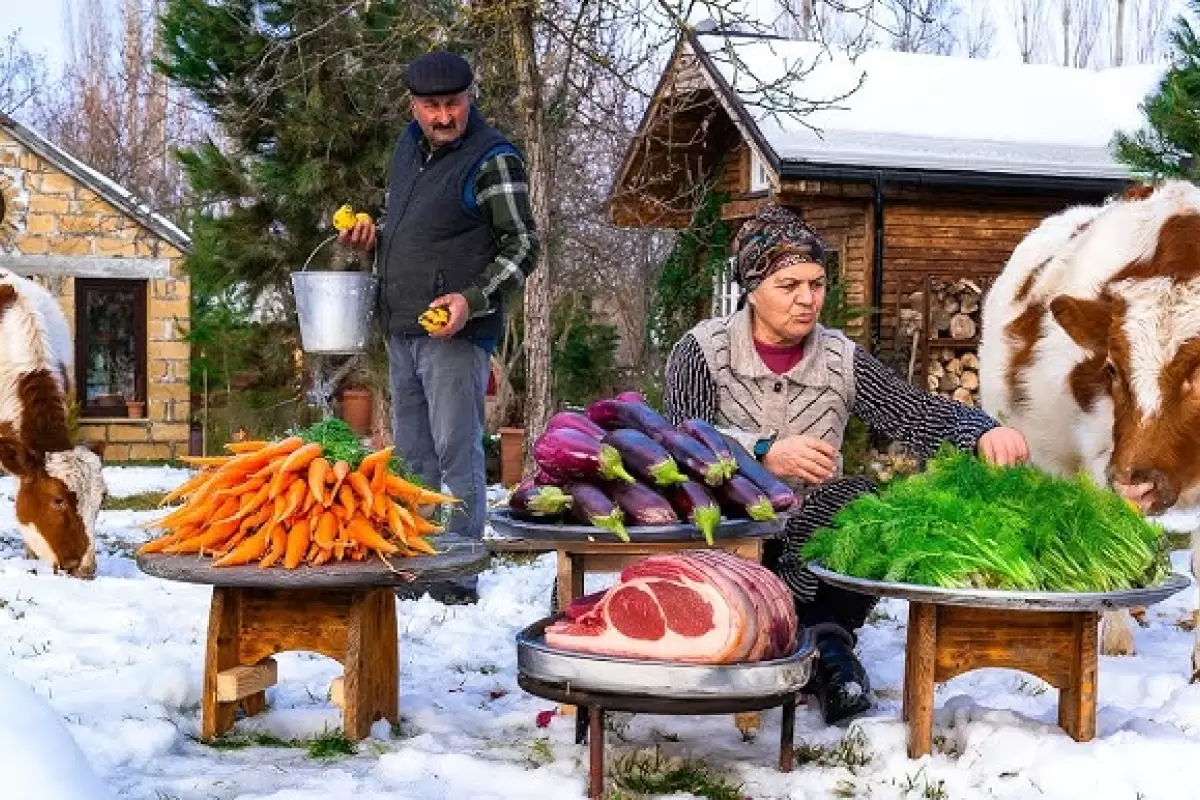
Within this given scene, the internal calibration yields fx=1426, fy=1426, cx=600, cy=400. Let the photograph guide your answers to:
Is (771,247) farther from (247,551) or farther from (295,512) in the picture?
(247,551)

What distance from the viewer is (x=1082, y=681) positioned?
4.09 m

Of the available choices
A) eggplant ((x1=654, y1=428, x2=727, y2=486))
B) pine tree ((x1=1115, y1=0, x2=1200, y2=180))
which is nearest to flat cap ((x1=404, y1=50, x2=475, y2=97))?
eggplant ((x1=654, y1=428, x2=727, y2=486))

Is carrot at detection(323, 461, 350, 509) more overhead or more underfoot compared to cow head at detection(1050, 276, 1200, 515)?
more underfoot

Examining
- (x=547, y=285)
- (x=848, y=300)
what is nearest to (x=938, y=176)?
(x=848, y=300)

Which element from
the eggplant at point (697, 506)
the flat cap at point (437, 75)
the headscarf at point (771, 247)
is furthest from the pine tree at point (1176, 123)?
the eggplant at point (697, 506)

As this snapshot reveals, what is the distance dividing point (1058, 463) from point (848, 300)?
11.9 metres

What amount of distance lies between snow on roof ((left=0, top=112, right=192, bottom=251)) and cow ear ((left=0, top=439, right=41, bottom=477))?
11544mm

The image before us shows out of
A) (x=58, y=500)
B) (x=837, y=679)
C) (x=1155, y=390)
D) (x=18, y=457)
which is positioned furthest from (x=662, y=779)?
(x=18, y=457)

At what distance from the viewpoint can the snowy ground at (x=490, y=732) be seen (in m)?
3.85

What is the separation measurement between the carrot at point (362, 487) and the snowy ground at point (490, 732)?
74 cm

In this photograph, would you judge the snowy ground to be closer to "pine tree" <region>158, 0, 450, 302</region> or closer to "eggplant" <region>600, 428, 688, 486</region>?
"eggplant" <region>600, 428, 688, 486</region>

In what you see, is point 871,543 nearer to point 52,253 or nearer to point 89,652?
point 89,652

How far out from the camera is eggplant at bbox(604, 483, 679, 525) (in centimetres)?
436

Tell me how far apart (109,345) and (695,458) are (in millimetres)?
18661
